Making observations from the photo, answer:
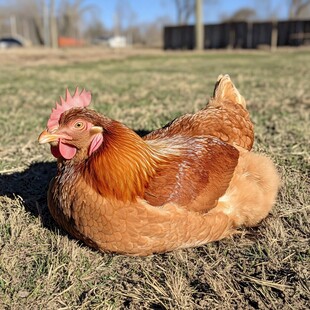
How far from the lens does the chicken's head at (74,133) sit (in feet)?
6.95

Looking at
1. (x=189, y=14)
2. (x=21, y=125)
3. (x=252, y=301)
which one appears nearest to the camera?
(x=252, y=301)

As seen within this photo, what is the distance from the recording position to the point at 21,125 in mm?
5172

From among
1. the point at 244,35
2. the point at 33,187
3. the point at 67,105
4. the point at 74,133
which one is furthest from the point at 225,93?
the point at 244,35

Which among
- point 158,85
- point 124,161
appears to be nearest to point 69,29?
point 158,85

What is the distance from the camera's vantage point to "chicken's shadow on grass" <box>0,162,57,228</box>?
2.80 meters

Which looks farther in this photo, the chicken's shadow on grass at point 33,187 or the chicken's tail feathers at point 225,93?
the chicken's tail feathers at point 225,93

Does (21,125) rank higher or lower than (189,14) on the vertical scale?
lower

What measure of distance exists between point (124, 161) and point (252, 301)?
1.00 m

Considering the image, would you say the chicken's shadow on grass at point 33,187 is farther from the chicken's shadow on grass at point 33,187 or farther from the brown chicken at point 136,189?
the brown chicken at point 136,189

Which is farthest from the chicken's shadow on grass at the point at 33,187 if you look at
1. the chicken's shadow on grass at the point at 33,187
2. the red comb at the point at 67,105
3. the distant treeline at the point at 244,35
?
the distant treeline at the point at 244,35

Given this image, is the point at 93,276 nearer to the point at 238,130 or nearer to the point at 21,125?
the point at 238,130

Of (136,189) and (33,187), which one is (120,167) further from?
(33,187)

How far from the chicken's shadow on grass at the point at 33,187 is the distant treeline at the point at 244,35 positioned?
25458 millimetres

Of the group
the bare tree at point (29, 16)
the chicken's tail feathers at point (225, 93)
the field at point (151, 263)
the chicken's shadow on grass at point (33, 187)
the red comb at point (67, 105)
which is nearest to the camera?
the field at point (151, 263)
